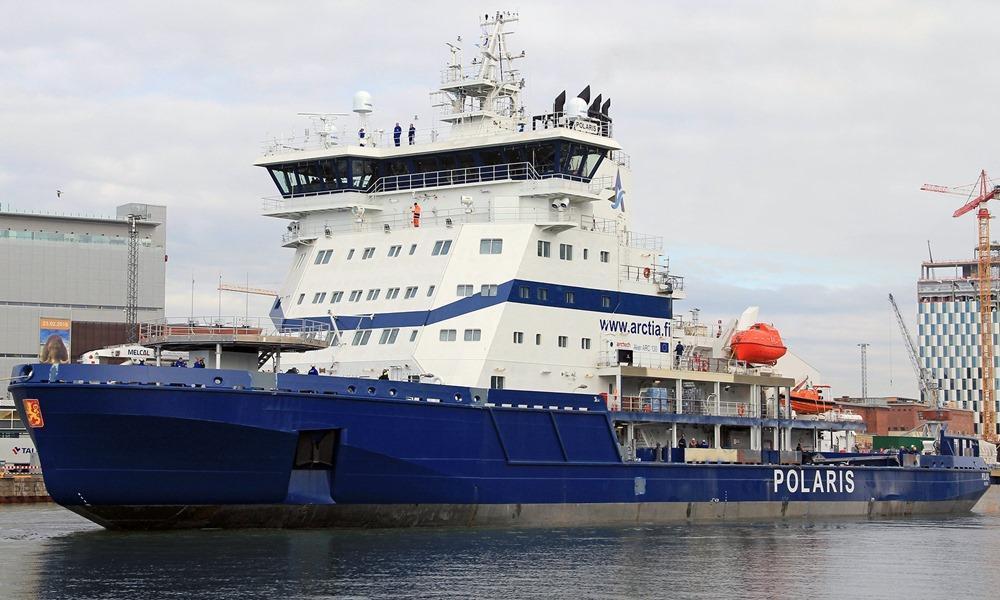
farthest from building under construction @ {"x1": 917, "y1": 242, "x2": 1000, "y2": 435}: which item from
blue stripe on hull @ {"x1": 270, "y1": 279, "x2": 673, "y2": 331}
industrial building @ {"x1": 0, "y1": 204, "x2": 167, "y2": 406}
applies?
blue stripe on hull @ {"x1": 270, "y1": 279, "x2": 673, "y2": 331}

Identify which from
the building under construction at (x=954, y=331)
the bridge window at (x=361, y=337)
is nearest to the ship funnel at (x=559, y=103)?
the bridge window at (x=361, y=337)

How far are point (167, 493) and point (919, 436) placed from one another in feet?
99.0

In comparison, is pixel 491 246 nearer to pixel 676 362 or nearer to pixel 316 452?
pixel 676 362

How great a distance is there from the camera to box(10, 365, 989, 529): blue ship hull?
25203 millimetres

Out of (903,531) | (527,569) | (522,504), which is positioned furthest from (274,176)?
(903,531)

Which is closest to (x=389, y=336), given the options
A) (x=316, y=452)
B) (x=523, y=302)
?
(x=523, y=302)

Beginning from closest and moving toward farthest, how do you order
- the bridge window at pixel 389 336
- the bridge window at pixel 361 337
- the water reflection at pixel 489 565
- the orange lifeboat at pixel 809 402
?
the water reflection at pixel 489 565 → the bridge window at pixel 389 336 → the bridge window at pixel 361 337 → the orange lifeboat at pixel 809 402

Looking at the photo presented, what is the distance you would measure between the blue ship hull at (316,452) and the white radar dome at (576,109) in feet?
23.9

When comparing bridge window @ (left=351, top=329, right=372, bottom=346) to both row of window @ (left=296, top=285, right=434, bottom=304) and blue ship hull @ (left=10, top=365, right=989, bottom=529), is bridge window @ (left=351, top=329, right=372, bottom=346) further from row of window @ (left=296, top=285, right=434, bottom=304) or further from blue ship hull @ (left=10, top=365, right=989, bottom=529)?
blue ship hull @ (left=10, top=365, right=989, bottom=529)

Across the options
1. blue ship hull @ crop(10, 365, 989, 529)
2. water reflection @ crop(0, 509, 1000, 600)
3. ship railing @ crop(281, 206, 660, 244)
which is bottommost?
water reflection @ crop(0, 509, 1000, 600)

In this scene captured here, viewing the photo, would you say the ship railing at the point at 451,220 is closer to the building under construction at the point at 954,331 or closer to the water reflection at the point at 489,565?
the water reflection at the point at 489,565

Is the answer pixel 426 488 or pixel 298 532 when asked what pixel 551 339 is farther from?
pixel 298 532

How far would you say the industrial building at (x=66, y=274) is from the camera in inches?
3046

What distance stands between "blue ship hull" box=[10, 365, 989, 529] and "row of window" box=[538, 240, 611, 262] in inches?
139
